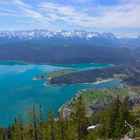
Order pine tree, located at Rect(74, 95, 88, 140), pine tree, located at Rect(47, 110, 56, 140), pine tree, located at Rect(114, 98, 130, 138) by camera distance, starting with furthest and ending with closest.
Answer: pine tree, located at Rect(114, 98, 130, 138)
pine tree, located at Rect(47, 110, 56, 140)
pine tree, located at Rect(74, 95, 88, 140)

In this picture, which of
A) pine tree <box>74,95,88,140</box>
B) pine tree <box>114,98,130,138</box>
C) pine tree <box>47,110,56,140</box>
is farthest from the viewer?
pine tree <box>114,98,130,138</box>

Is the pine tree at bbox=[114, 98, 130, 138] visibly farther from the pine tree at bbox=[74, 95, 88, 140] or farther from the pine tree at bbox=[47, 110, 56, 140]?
the pine tree at bbox=[74, 95, 88, 140]

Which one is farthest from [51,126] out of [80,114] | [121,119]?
[121,119]

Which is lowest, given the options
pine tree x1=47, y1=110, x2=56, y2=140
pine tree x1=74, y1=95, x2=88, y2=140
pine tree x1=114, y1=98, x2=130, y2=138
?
pine tree x1=114, y1=98, x2=130, y2=138

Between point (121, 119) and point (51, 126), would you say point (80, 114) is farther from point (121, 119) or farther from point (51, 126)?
point (121, 119)

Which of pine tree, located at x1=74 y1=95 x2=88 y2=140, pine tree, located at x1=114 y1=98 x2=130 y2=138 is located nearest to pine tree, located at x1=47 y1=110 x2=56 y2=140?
pine tree, located at x1=74 y1=95 x2=88 y2=140

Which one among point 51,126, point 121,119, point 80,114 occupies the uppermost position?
point 80,114

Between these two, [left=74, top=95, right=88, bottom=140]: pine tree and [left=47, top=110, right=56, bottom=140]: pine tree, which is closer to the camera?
[left=74, top=95, right=88, bottom=140]: pine tree

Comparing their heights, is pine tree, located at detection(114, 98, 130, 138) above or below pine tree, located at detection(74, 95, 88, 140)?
below

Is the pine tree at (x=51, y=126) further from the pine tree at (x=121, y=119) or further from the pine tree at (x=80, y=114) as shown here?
the pine tree at (x=121, y=119)

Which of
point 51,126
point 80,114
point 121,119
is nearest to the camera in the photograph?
point 80,114

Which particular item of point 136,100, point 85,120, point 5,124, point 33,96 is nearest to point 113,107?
point 85,120

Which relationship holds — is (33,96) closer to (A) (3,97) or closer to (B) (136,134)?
(A) (3,97)
